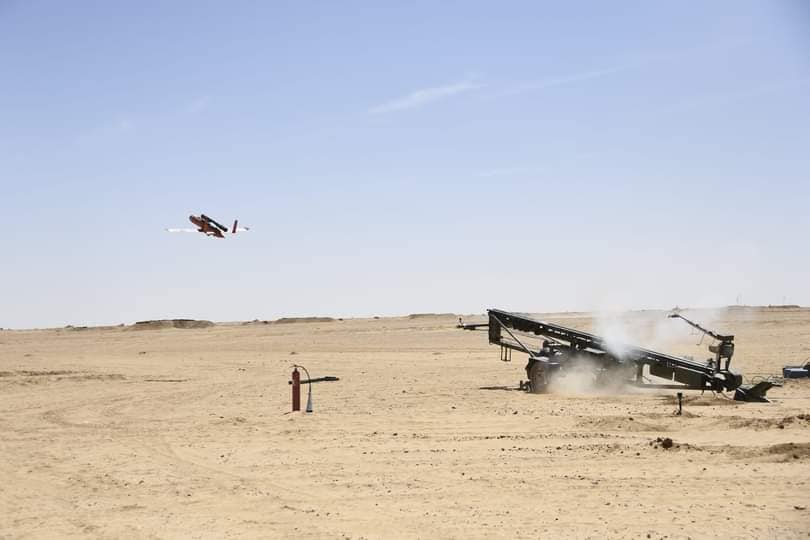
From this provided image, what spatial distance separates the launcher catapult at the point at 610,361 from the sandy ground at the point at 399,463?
0.57 meters

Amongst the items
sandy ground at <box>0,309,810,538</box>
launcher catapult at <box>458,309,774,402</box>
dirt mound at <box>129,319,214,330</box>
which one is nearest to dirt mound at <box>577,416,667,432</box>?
sandy ground at <box>0,309,810,538</box>

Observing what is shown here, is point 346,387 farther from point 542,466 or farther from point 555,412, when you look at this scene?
point 542,466

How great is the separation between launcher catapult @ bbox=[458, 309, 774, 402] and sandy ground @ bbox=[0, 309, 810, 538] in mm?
572

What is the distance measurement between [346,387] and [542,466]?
44.7 feet

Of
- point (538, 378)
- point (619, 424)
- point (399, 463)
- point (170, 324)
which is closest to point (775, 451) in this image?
point (619, 424)

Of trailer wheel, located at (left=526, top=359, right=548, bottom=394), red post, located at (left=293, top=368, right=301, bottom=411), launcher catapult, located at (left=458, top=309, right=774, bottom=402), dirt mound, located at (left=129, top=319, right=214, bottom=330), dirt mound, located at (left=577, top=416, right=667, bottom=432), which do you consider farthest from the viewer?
dirt mound, located at (left=129, top=319, right=214, bottom=330)

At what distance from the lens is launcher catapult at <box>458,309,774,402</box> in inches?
848

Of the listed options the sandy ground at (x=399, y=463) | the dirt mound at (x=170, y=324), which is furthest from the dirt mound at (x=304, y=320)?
the sandy ground at (x=399, y=463)

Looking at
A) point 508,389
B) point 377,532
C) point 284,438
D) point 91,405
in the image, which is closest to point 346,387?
point 508,389

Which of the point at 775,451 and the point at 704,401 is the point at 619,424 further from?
the point at 704,401

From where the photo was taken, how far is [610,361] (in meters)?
22.5

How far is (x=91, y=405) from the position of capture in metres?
22.2

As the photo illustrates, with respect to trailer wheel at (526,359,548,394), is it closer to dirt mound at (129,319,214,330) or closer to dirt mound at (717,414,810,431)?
dirt mound at (717,414,810,431)

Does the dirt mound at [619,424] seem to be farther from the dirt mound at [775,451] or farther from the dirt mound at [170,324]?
the dirt mound at [170,324]
